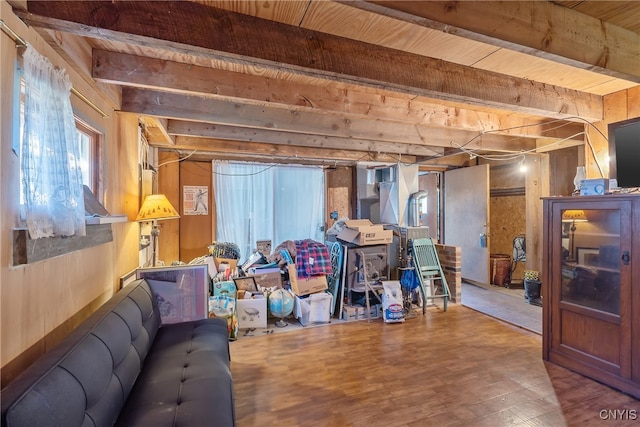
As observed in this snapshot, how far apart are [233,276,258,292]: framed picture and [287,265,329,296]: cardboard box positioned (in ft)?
1.51

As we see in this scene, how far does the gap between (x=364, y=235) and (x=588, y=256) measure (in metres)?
2.13

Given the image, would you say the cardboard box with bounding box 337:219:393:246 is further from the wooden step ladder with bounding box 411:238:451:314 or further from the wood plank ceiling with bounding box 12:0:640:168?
the wood plank ceiling with bounding box 12:0:640:168

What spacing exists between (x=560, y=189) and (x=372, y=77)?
14.9 feet

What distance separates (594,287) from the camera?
247 cm

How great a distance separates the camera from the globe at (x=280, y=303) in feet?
11.6

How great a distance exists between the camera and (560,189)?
4.72 m

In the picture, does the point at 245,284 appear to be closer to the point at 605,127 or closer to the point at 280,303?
the point at 280,303

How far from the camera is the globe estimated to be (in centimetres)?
354

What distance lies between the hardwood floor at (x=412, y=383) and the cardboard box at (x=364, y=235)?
109 cm

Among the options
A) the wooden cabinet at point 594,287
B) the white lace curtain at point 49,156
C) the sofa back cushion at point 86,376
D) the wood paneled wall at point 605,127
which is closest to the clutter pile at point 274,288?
the sofa back cushion at point 86,376

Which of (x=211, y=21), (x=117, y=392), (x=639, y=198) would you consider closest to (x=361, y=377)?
(x=117, y=392)

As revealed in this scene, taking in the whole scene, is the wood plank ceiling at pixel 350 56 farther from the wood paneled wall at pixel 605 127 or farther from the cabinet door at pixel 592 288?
the cabinet door at pixel 592 288

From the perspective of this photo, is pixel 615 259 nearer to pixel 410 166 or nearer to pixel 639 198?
pixel 639 198

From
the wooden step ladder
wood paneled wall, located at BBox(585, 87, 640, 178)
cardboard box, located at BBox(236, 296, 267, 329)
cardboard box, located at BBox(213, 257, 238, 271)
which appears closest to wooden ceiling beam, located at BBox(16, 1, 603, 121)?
wood paneled wall, located at BBox(585, 87, 640, 178)
